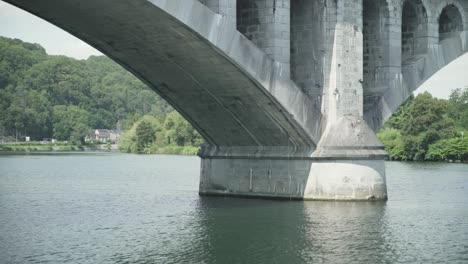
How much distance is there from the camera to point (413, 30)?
41250 mm

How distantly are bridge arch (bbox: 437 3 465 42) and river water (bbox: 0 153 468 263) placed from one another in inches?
316

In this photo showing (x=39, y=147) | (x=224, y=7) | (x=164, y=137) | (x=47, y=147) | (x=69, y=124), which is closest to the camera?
(x=224, y=7)

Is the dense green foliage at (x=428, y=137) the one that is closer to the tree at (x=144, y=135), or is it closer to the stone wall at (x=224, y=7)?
the tree at (x=144, y=135)

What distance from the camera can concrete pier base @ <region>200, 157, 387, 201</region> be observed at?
3431 centimetres

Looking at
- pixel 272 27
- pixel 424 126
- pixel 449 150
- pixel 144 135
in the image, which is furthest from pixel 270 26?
pixel 144 135

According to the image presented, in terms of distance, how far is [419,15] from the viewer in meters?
40.8

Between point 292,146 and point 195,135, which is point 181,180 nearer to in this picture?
point 292,146

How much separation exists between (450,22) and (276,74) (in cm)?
1592

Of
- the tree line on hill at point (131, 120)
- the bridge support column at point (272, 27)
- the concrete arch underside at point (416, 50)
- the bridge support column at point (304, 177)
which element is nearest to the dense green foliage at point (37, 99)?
the tree line on hill at point (131, 120)

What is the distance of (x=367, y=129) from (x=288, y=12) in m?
6.02

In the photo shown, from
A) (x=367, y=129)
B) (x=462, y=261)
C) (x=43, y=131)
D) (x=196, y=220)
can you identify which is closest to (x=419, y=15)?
(x=367, y=129)

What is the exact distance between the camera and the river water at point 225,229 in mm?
23078

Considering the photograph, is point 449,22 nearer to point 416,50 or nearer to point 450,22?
point 450,22

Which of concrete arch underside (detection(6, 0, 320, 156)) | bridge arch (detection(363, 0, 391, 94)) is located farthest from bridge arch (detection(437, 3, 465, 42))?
concrete arch underside (detection(6, 0, 320, 156))
